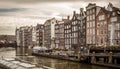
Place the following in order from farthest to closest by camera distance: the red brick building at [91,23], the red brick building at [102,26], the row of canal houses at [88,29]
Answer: the red brick building at [91,23], the red brick building at [102,26], the row of canal houses at [88,29]

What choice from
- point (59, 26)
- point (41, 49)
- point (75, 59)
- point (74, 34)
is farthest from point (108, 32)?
point (59, 26)

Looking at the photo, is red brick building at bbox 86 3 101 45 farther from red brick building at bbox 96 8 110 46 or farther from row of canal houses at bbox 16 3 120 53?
red brick building at bbox 96 8 110 46

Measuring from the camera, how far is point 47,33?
143 m

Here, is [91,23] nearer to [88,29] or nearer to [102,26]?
[88,29]

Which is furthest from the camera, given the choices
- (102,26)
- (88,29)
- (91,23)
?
(88,29)

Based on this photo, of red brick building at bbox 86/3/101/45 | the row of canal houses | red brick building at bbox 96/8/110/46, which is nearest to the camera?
the row of canal houses

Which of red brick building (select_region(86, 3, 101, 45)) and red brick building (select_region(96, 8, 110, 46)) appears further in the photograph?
red brick building (select_region(86, 3, 101, 45))

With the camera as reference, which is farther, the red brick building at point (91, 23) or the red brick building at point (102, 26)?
the red brick building at point (91, 23)

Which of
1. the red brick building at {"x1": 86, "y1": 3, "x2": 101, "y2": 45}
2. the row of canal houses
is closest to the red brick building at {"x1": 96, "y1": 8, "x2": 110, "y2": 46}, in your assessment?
the row of canal houses

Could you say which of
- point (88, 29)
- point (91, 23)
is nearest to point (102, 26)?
point (91, 23)

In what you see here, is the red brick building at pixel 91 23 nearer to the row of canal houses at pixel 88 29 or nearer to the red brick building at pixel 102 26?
the row of canal houses at pixel 88 29

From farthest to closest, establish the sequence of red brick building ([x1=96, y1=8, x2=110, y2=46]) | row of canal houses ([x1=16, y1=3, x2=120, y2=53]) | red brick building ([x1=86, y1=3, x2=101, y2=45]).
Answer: red brick building ([x1=86, y1=3, x2=101, y2=45]) → red brick building ([x1=96, y1=8, x2=110, y2=46]) → row of canal houses ([x1=16, y1=3, x2=120, y2=53])

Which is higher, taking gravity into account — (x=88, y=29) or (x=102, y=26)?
(x=102, y=26)

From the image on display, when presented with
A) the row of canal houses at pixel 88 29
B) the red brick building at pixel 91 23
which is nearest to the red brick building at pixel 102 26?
the row of canal houses at pixel 88 29
